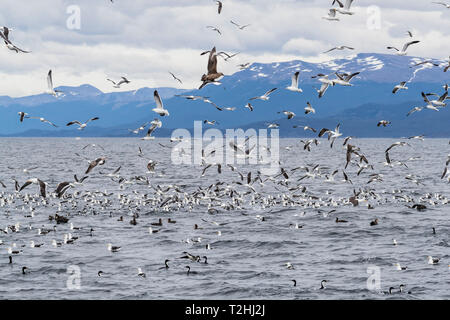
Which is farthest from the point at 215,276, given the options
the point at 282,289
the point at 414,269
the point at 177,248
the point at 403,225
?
the point at 403,225

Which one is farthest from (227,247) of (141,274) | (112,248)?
(141,274)

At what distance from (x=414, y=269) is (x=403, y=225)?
10918mm

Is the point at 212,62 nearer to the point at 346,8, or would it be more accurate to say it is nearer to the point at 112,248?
the point at 346,8

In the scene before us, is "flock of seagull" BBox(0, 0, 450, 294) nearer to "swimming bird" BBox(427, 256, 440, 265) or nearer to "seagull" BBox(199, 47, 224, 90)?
"swimming bird" BBox(427, 256, 440, 265)

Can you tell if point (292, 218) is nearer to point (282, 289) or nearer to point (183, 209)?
point (183, 209)

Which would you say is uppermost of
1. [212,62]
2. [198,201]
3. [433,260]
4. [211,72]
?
[212,62]

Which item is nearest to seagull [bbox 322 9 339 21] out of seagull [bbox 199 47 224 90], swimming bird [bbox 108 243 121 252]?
seagull [bbox 199 47 224 90]

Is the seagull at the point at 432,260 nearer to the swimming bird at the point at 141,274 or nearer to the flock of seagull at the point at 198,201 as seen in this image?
the flock of seagull at the point at 198,201

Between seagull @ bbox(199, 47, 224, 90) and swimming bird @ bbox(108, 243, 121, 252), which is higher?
seagull @ bbox(199, 47, 224, 90)

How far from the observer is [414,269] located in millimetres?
26781

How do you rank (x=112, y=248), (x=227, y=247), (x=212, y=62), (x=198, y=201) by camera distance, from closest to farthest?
(x=212, y=62) < (x=112, y=248) < (x=227, y=247) < (x=198, y=201)

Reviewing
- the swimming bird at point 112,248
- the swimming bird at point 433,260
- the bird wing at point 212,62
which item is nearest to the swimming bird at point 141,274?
the swimming bird at point 112,248

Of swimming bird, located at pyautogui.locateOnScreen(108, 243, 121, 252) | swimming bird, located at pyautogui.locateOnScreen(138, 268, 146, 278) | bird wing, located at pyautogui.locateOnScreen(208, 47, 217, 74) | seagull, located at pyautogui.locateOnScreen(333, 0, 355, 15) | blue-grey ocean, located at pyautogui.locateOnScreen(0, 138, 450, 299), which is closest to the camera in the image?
bird wing, located at pyautogui.locateOnScreen(208, 47, 217, 74)

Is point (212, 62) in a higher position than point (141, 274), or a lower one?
higher
